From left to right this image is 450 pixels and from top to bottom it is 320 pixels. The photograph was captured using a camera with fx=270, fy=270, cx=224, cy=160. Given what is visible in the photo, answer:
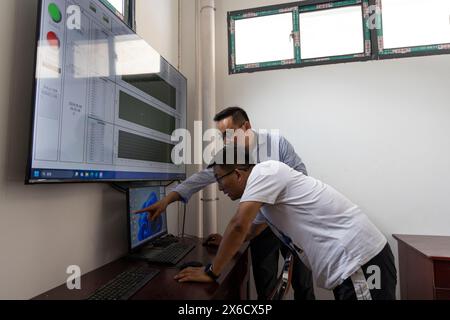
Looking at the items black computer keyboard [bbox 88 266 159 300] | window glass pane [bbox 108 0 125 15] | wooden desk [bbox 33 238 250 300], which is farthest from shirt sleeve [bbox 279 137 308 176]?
window glass pane [bbox 108 0 125 15]

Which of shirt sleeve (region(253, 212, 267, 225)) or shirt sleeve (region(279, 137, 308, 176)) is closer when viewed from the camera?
shirt sleeve (region(253, 212, 267, 225))

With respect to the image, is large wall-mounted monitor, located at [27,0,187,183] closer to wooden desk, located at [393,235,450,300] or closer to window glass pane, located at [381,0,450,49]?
wooden desk, located at [393,235,450,300]

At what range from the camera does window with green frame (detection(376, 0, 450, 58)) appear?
6.98ft

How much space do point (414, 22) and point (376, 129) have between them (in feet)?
3.13

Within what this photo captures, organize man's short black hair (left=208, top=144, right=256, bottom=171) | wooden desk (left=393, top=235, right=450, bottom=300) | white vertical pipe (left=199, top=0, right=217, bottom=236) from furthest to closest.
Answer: white vertical pipe (left=199, top=0, right=217, bottom=236) → wooden desk (left=393, top=235, right=450, bottom=300) → man's short black hair (left=208, top=144, right=256, bottom=171)

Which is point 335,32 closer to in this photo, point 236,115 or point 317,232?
point 236,115

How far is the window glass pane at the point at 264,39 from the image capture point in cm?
240

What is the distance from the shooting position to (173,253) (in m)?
1.41

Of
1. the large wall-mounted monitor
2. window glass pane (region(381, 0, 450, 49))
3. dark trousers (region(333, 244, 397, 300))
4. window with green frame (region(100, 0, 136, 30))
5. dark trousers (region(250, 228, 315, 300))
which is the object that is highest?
window glass pane (region(381, 0, 450, 49))

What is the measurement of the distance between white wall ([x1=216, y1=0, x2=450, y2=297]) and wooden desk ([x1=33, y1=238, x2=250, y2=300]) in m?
1.13

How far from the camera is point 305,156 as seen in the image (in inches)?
88.0

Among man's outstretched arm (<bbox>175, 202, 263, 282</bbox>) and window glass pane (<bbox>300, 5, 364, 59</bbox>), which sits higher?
window glass pane (<bbox>300, 5, 364, 59</bbox>)
